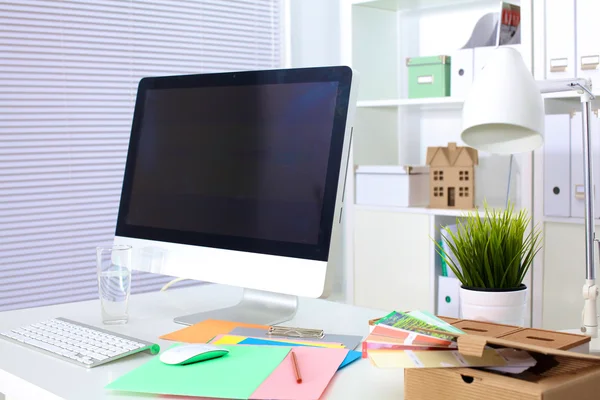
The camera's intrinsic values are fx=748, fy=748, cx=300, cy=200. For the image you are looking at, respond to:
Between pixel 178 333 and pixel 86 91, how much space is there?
191 centimetres

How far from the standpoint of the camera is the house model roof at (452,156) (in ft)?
9.33

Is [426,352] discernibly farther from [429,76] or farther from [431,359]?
[429,76]

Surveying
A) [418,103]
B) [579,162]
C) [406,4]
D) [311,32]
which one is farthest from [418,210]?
[311,32]

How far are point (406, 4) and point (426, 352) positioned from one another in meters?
2.51

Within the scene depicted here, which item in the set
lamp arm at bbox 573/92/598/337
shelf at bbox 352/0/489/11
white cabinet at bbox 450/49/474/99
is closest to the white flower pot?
lamp arm at bbox 573/92/598/337

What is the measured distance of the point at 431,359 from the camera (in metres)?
0.97

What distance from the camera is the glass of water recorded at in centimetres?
157

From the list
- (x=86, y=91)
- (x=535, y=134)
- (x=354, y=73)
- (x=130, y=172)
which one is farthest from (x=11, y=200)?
(x=535, y=134)

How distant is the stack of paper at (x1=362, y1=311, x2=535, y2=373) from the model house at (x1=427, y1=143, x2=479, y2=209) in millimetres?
1847

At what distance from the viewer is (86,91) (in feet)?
10.2

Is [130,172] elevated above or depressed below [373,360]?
above

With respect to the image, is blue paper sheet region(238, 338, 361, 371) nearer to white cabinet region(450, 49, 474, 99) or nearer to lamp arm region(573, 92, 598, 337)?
lamp arm region(573, 92, 598, 337)

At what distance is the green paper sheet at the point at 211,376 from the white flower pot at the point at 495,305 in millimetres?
345

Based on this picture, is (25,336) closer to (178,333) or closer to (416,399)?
(178,333)
